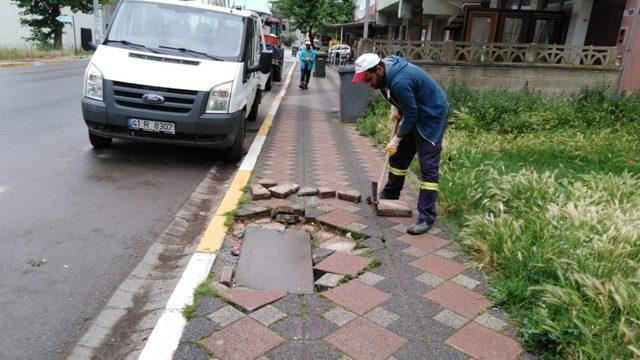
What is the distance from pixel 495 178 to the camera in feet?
17.1

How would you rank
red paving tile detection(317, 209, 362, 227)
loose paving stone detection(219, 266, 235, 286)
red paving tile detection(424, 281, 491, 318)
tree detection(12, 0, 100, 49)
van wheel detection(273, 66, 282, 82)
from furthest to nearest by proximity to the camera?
tree detection(12, 0, 100, 49), van wheel detection(273, 66, 282, 82), red paving tile detection(317, 209, 362, 227), loose paving stone detection(219, 266, 235, 286), red paving tile detection(424, 281, 491, 318)

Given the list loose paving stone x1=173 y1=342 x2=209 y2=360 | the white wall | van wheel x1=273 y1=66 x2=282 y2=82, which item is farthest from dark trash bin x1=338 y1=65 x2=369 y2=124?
the white wall

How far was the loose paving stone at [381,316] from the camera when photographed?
3021 millimetres

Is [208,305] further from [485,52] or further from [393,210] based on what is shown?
[485,52]

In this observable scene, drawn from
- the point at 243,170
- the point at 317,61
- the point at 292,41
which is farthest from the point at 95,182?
the point at 292,41

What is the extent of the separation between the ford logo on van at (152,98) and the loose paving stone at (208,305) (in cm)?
352

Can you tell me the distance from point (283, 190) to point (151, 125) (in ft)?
6.45

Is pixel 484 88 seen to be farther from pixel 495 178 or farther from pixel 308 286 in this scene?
pixel 308 286

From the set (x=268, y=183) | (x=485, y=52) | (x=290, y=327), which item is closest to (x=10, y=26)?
(x=485, y=52)

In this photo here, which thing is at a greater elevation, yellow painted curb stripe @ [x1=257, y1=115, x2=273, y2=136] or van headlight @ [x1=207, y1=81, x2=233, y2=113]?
van headlight @ [x1=207, y1=81, x2=233, y2=113]

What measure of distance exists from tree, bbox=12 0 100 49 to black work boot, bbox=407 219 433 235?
35.0 meters

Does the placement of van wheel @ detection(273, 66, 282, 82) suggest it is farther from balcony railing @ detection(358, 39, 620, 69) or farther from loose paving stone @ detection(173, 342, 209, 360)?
loose paving stone @ detection(173, 342, 209, 360)

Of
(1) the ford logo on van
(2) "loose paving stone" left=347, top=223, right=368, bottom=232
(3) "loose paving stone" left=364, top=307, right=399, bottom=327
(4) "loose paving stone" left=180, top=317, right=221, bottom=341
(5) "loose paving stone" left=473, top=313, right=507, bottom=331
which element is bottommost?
(4) "loose paving stone" left=180, top=317, right=221, bottom=341

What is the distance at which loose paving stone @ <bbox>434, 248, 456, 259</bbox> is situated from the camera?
13.2 feet
